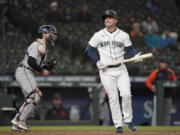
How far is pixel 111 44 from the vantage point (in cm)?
1160

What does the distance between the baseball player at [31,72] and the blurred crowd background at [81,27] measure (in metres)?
4.23

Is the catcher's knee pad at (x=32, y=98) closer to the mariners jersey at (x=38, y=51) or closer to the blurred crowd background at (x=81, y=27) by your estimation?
the mariners jersey at (x=38, y=51)

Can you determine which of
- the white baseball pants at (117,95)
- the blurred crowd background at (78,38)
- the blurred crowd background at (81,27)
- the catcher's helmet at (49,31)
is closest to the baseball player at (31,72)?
the catcher's helmet at (49,31)

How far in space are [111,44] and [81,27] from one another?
8.90 metres

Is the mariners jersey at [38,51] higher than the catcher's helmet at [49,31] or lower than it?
lower

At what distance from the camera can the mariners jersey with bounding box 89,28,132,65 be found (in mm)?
11602

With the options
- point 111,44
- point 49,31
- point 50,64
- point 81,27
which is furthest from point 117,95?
point 81,27

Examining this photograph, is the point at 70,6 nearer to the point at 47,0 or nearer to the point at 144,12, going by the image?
the point at 47,0

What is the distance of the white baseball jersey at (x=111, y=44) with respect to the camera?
38.1 ft

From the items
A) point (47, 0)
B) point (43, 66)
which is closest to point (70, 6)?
point (47, 0)

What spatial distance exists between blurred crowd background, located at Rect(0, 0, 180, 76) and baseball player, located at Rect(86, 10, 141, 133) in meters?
5.42

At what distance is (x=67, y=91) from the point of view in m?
18.1

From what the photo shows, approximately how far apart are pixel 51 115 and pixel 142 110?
264 cm

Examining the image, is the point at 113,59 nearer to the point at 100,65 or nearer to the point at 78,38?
the point at 100,65
